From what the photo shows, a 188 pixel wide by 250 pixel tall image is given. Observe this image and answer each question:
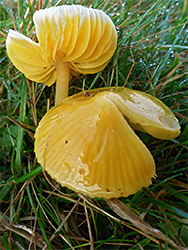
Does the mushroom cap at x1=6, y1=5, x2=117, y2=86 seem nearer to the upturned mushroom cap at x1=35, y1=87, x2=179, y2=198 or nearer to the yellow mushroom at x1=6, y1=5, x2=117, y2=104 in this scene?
the yellow mushroom at x1=6, y1=5, x2=117, y2=104

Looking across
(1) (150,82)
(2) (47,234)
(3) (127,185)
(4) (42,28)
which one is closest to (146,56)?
(1) (150,82)

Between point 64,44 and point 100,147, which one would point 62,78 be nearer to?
point 64,44

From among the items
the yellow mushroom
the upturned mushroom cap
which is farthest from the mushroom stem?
the upturned mushroom cap

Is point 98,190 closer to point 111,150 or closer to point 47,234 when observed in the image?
point 111,150

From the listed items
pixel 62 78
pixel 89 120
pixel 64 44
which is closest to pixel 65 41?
pixel 64 44

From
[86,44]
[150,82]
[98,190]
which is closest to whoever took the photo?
[98,190]
